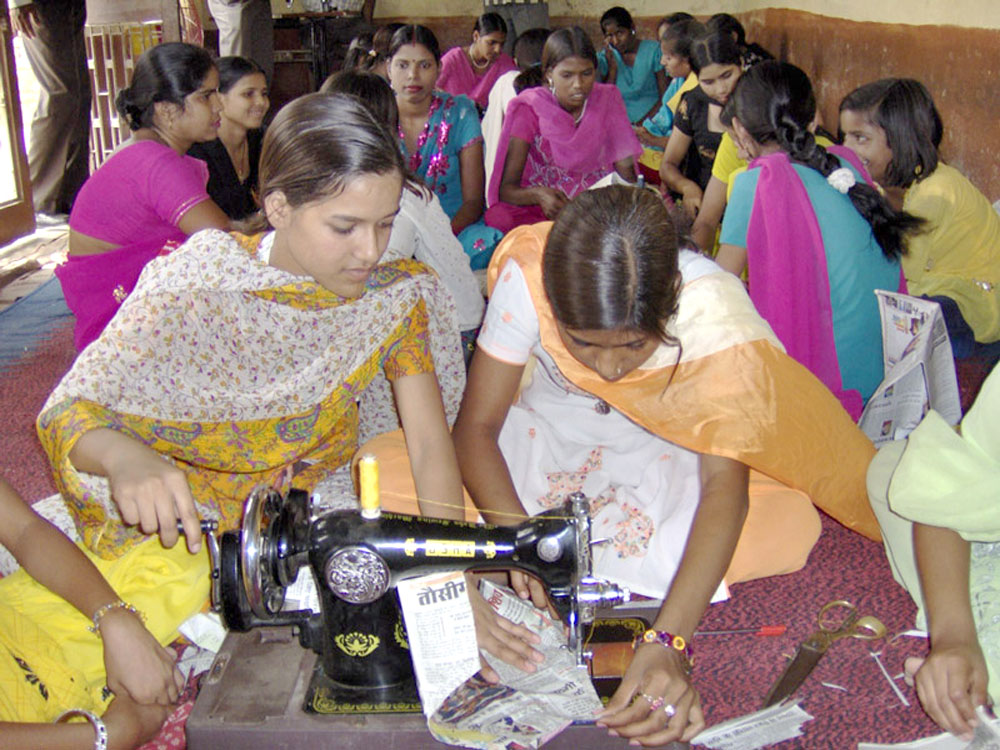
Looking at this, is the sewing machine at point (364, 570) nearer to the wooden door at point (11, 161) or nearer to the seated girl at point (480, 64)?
the wooden door at point (11, 161)

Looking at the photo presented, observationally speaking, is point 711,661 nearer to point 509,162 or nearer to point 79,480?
point 79,480

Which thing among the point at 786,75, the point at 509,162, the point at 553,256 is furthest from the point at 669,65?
the point at 553,256

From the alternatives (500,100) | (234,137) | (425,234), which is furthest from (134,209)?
(500,100)

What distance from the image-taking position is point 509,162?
4.34 meters

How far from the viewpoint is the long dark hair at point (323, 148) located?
162 cm

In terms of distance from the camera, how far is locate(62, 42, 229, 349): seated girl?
282 cm

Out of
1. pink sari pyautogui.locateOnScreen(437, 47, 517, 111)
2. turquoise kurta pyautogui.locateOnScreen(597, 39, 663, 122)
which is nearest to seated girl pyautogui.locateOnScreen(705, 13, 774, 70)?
pink sari pyautogui.locateOnScreen(437, 47, 517, 111)

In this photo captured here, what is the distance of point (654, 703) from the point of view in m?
1.22

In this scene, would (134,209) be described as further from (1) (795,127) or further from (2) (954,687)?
(2) (954,687)

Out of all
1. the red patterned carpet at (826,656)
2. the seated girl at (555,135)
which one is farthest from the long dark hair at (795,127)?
the seated girl at (555,135)

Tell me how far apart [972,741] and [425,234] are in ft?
6.60

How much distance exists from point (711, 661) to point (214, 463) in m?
0.96

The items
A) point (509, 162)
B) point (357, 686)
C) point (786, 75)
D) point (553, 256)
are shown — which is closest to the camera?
point (357, 686)

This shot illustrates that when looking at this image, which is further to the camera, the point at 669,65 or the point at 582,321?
the point at 669,65
